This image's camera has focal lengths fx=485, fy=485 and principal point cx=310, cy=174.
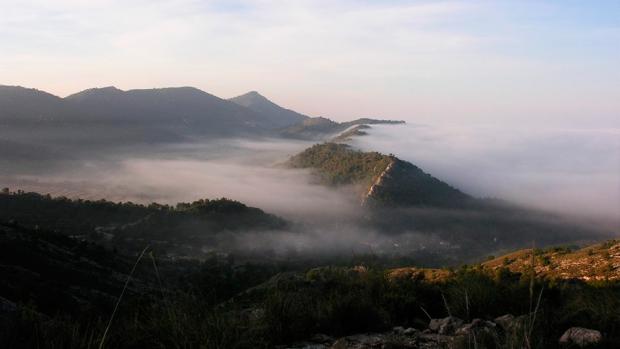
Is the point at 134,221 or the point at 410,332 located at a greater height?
the point at 410,332

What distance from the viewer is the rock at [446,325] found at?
685cm

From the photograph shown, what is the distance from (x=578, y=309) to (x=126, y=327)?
6578mm

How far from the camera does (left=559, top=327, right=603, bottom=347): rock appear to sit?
5863mm

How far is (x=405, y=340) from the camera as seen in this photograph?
6.74 meters

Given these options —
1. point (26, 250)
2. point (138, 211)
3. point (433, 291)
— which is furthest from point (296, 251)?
point (433, 291)

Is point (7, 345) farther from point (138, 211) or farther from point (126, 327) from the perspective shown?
point (138, 211)

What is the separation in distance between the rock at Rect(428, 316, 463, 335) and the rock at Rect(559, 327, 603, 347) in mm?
Answer: 1396

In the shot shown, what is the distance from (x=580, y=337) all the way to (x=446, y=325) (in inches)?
66.8

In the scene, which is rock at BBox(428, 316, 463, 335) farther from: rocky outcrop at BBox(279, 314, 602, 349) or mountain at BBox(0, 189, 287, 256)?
mountain at BBox(0, 189, 287, 256)

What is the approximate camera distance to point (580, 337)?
6043 millimetres

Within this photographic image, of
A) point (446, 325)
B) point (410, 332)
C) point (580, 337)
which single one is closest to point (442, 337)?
point (446, 325)

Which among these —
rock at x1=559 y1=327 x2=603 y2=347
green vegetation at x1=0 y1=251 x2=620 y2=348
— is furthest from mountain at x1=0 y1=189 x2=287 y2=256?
rock at x1=559 y1=327 x2=603 y2=347

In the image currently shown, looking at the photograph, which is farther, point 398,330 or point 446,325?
point 398,330

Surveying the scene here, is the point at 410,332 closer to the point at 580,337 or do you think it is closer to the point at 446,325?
the point at 446,325
